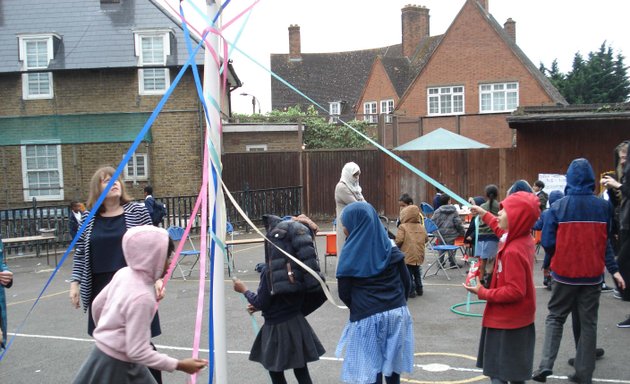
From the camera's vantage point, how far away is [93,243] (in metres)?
4.62

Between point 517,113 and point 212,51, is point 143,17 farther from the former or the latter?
point 212,51

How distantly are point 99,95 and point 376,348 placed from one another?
1947 cm

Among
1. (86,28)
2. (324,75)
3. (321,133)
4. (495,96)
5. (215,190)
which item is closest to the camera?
(215,190)

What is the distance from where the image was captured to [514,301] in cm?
418

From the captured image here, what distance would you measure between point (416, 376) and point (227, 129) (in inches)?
822

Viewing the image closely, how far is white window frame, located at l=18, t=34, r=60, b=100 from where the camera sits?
840 inches

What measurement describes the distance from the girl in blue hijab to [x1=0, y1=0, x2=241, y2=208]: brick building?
17229mm

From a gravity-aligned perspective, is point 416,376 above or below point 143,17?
below

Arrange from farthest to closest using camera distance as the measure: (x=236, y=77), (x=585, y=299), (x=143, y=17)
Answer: (x=236, y=77), (x=143, y=17), (x=585, y=299)

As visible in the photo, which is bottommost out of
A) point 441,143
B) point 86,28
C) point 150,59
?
point 441,143

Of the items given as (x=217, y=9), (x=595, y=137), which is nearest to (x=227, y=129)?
(x=595, y=137)

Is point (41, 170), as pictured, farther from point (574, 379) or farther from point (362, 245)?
point (574, 379)

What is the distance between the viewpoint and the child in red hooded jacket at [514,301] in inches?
165

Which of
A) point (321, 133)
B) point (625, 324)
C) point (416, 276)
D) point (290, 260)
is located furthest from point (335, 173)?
point (290, 260)
